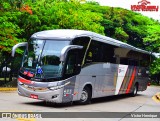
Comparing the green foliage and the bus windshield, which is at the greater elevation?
the bus windshield

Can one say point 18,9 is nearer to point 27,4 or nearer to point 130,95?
point 27,4

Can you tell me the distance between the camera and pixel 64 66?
1313 cm

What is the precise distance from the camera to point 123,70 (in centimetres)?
1973

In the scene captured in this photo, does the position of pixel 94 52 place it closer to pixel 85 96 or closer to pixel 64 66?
pixel 85 96

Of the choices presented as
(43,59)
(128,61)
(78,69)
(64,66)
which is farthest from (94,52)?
(128,61)

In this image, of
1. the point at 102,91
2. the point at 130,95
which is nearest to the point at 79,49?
the point at 102,91

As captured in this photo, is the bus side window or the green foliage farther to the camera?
the green foliage

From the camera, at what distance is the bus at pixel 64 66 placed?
1300 cm

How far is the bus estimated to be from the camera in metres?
13.0

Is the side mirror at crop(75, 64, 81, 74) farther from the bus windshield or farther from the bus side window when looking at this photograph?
the bus windshield

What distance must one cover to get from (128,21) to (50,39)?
39.2 meters

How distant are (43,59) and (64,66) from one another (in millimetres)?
901

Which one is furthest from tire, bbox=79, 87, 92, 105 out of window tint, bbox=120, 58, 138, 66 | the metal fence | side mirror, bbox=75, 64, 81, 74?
the metal fence

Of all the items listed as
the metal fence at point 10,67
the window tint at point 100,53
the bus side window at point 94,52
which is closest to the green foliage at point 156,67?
the metal fence at point 10,67
